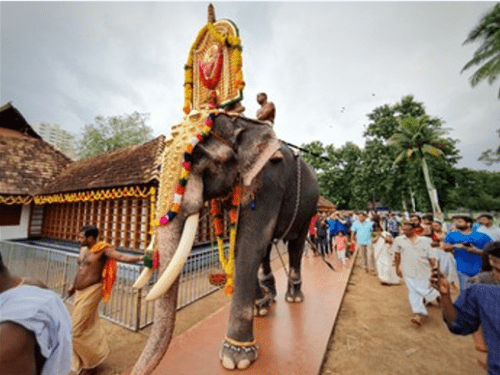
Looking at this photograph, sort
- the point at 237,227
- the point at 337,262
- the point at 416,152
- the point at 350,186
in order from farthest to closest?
the point at 350,186 → the point at 416,152 → the point at 337,262 → the point at 237,227

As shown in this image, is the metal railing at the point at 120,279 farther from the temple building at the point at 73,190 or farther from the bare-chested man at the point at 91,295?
the temple building at the point at 73,190

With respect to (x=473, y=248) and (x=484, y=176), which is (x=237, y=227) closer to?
(x=473, y=248)

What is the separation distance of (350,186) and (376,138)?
6.63m

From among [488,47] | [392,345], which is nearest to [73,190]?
[392,345]

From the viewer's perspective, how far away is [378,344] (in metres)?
3.08

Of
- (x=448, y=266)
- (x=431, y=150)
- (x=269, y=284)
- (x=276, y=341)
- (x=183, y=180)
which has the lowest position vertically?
(x=276, y=341)

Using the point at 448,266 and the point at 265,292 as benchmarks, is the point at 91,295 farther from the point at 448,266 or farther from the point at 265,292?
the point at 448,266

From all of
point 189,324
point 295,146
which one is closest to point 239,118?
point 295,146

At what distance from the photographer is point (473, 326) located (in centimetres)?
159

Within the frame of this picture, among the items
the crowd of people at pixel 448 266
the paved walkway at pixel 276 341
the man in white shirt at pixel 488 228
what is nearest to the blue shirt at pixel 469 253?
the crowd of people at pixel 448 266

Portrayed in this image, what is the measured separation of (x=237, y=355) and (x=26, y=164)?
13.9m

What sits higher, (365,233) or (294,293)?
(365,233)

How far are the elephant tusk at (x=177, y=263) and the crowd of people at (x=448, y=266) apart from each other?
5.81 feet

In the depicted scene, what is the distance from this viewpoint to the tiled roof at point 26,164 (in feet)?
32.6
